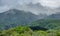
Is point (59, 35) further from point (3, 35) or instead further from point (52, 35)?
point (3, 35)

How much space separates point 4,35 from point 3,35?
0.57 metres

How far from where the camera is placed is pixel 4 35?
72625 millimetres

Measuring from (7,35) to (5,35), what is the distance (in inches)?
41.9

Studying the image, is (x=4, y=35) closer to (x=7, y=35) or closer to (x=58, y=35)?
(x=7, y=35)

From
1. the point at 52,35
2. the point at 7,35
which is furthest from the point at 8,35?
the point at 52,35

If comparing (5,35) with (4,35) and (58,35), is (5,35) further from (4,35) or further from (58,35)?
(58,35)

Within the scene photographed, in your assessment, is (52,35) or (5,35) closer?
(52,35)

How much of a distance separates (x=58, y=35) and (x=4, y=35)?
16.7m

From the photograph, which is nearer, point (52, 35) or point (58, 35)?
point (52, 35)

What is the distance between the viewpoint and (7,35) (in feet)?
232

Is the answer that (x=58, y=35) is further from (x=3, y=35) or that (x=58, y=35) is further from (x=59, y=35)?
(x=3, y=35)

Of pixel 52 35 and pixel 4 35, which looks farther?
pixel 4 35

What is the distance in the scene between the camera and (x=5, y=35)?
7156 centimetres

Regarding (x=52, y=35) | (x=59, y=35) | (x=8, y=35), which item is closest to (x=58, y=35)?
(x=59, y=35)
